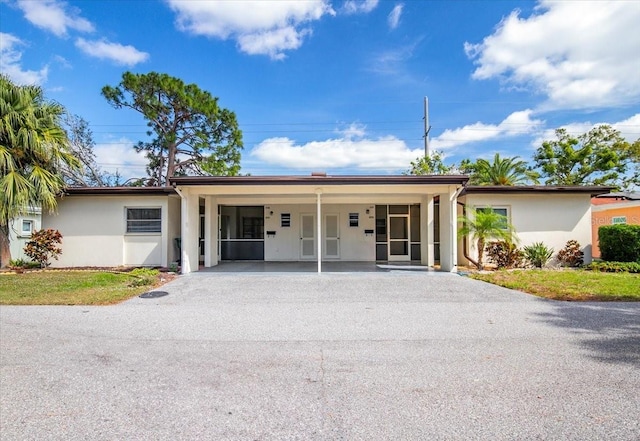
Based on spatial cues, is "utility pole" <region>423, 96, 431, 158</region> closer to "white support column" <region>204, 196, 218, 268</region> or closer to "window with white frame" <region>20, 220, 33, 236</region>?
"white support column" <region>204, 196, 218, 268</region>

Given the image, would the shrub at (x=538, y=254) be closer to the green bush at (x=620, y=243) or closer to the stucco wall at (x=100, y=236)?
the green bush at (x=620, y=243)

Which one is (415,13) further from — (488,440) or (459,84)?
(488,440)

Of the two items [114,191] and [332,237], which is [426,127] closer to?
[332,237]

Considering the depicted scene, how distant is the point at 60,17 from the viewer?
1259cm

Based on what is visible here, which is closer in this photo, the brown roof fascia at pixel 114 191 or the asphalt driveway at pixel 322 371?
the asphalt driveway at pixel 322 371

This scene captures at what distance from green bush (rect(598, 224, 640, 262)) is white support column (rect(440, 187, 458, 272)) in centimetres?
599

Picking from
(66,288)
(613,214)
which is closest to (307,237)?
(66,288)

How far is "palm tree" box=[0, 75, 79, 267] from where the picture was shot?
11281 mm

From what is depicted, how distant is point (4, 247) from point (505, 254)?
17.8 m

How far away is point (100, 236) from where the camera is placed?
13.4m

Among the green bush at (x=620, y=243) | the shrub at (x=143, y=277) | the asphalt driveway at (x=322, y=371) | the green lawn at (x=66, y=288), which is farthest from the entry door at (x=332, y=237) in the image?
the green bush at (x=620, y=243)

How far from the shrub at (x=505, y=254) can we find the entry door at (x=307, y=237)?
7.07m

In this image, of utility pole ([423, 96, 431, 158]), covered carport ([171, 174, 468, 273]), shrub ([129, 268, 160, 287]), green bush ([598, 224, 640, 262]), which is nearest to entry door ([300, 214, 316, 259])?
covered carport ([171, 174, 468, 273])

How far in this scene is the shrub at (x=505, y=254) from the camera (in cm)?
1272
